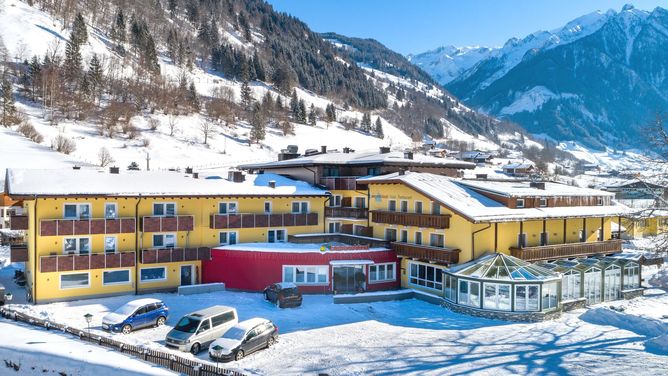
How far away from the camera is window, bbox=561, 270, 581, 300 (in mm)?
36031

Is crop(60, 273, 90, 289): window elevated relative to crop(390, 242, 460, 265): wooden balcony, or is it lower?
lower

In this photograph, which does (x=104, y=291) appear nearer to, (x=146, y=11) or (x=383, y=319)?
(x=383, y=319)

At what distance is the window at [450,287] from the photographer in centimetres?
3400

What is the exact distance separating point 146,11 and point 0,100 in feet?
316

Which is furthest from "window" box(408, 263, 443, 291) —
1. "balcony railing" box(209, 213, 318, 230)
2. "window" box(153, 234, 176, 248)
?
"window" box(153, 234, 176, 248)

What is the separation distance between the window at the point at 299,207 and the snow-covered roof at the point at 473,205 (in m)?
5.92

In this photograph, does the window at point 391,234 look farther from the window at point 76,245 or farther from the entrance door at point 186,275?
the window at point 76,245

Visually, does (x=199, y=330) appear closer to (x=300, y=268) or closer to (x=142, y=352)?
(x=142, y=352)

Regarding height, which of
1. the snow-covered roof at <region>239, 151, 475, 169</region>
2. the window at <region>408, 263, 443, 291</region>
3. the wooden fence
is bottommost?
the wooden fence

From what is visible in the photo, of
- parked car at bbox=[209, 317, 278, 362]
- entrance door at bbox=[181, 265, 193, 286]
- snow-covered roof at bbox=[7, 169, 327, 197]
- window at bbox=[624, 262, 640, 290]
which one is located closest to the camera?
parked car at bbox=[209, 317, 278, 362]

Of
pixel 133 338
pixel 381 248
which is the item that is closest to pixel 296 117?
pixel 381 248

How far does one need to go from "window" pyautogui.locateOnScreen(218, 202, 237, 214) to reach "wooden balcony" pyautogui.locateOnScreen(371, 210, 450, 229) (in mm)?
11285

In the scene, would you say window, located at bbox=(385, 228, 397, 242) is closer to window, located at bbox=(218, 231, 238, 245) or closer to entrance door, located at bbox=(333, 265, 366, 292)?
entrance door, located at bbox=(333, 265, 366, 292)

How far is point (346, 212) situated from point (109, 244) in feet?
62.9
